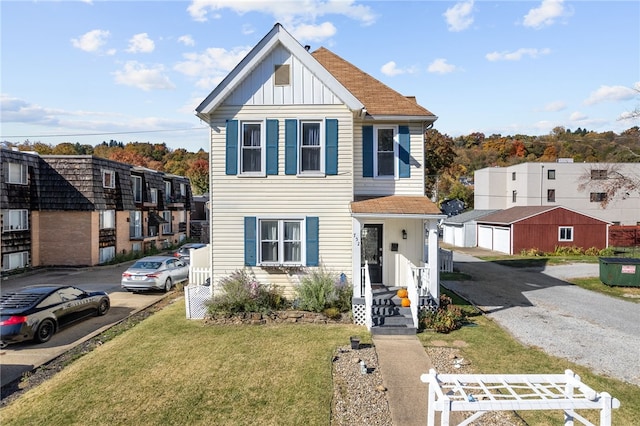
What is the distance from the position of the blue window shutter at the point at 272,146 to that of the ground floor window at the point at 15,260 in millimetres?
19245

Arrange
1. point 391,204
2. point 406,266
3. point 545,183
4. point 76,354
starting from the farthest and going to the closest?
point 545,183
point 406,266
point 391,204
point 76,354

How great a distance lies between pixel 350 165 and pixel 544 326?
26.7 ft

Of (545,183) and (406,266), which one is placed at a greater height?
(545,183)

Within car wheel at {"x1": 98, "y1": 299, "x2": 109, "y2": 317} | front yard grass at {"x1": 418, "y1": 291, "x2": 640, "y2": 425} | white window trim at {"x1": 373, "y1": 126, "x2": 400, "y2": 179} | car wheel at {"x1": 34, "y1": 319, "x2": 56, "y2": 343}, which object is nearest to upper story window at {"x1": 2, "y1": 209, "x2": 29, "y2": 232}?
car wheel at {"x1": 98, "y1": 299, "x2": 109, "y2": 317}

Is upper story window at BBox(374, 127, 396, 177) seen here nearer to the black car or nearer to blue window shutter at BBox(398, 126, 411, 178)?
blue window shutter at BBox(398, 126, 411, 178)

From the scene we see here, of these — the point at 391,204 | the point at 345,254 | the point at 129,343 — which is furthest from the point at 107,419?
the point at 391,204

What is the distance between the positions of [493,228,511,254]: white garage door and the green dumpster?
594 inches

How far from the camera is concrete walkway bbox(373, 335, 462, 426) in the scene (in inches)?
274

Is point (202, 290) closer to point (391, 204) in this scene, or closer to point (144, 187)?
point (391, 204)

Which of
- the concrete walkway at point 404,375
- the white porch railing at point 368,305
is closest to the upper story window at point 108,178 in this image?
the white porch railing at point 368,305

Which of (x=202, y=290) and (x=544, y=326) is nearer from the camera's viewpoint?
(x=544, y=326)

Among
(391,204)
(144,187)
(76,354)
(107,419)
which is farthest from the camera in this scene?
(144,187)

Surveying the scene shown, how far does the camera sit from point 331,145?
13367 millimetres

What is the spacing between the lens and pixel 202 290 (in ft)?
44.5
